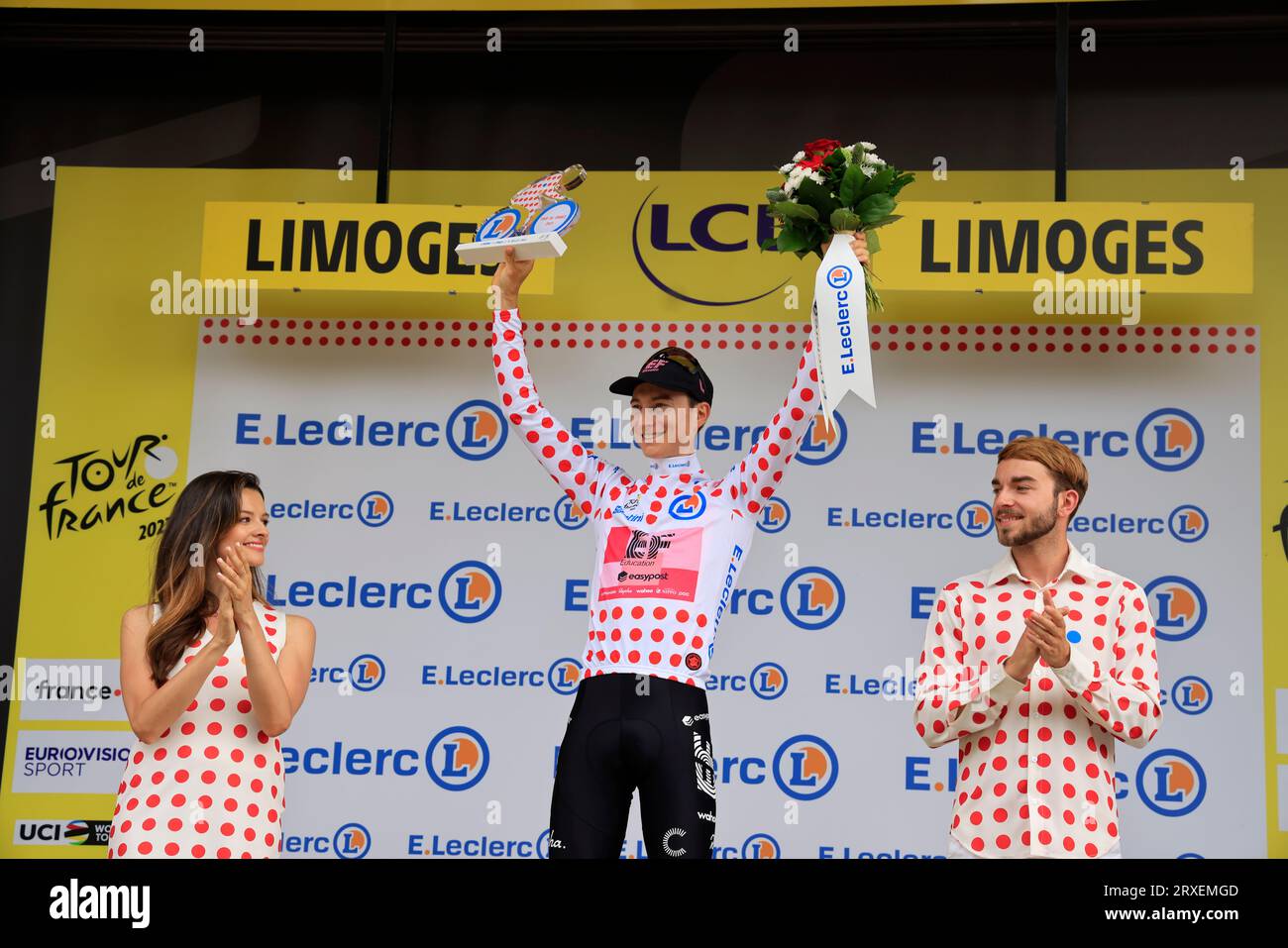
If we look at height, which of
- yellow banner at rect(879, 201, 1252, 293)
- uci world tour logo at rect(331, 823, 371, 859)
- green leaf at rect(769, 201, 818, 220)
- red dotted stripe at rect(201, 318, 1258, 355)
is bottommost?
uci world tour logo at rect(331, 823, 371, 859)

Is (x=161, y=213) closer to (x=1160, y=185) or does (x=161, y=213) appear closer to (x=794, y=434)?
(x=794, y=434)

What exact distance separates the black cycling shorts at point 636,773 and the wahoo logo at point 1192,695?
2017 mm

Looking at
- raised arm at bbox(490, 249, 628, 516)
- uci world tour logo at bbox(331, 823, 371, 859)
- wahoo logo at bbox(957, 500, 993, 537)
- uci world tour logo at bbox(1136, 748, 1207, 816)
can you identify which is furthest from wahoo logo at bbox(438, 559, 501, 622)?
uci world tour logo at bbox(1136, 748, 1207, 816)

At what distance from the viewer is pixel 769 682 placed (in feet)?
15.5

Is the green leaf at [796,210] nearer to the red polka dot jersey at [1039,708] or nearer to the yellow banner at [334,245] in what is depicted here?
the red polka dot jersey at [1039,708]

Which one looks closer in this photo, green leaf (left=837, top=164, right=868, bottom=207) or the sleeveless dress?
the sleeveless dress

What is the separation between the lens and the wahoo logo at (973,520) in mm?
4758

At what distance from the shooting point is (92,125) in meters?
5.41

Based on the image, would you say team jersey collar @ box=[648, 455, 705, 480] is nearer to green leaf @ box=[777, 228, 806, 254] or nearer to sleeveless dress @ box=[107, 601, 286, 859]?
green leaf @ box=[777, 228, 806, 254]

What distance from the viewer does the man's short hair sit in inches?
129

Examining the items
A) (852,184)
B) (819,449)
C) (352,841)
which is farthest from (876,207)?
(352,841)

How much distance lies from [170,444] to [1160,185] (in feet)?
10.8

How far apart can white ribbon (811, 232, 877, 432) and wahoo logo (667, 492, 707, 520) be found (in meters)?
0.34

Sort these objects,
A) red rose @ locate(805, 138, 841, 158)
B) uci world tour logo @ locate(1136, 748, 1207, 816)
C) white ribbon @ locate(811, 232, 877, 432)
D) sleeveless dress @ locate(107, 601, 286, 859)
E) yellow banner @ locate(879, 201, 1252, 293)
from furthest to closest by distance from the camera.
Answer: uci world tour logo @ locate(1136, 748, 1207, 816)
yellow banner @ locate(879, 201, 1252, 293)
red rose @ locate(805, 138, 841, 158)
white ribbon @ locate(811, 232, 877, 432)
sleeveless dress @ locate(107, 601, 286, 859)
